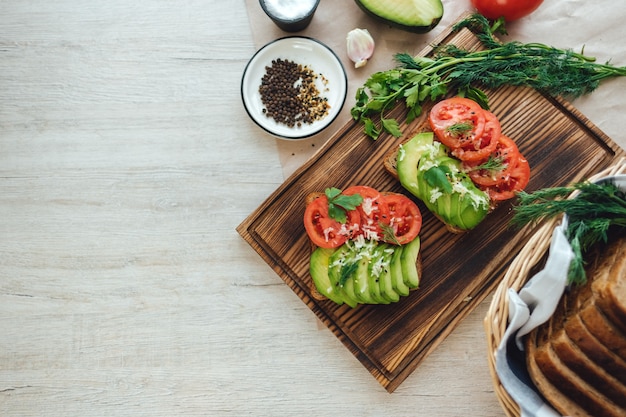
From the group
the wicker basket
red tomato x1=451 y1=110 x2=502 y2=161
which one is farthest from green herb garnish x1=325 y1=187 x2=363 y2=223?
the wicker basket

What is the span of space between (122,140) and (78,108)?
0.30 meters

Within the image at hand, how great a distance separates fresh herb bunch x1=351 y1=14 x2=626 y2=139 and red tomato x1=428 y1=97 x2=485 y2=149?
0.10 meters

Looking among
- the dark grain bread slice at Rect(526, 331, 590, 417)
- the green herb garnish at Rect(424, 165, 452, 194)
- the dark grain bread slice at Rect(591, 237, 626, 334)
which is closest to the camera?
the dark grain bread slice at Rect(591, 237, 626, 334)

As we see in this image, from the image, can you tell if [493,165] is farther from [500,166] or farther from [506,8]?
[506,8]

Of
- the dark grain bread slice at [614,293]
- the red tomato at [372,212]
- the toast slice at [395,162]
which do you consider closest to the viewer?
the dark grain bread slice at [614,293]

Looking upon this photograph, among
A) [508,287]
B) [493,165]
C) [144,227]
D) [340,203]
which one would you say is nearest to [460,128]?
[493,165]

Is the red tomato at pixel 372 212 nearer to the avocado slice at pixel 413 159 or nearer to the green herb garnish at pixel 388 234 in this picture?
Answer: the green herb garnish at pixel 388 234

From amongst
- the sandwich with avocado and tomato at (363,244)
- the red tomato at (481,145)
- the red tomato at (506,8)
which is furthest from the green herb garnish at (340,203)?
the red tomato at (506,8)

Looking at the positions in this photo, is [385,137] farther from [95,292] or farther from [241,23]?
[95,292]

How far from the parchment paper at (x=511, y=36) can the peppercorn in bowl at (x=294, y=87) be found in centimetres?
9

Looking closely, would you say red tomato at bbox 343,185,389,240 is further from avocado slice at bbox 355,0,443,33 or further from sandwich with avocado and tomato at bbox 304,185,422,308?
avocado slice at bbox 355,0,443,33

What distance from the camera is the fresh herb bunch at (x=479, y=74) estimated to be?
2607 millimetres

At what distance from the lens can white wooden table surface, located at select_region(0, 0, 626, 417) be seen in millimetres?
2809

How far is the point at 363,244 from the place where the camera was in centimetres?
244
